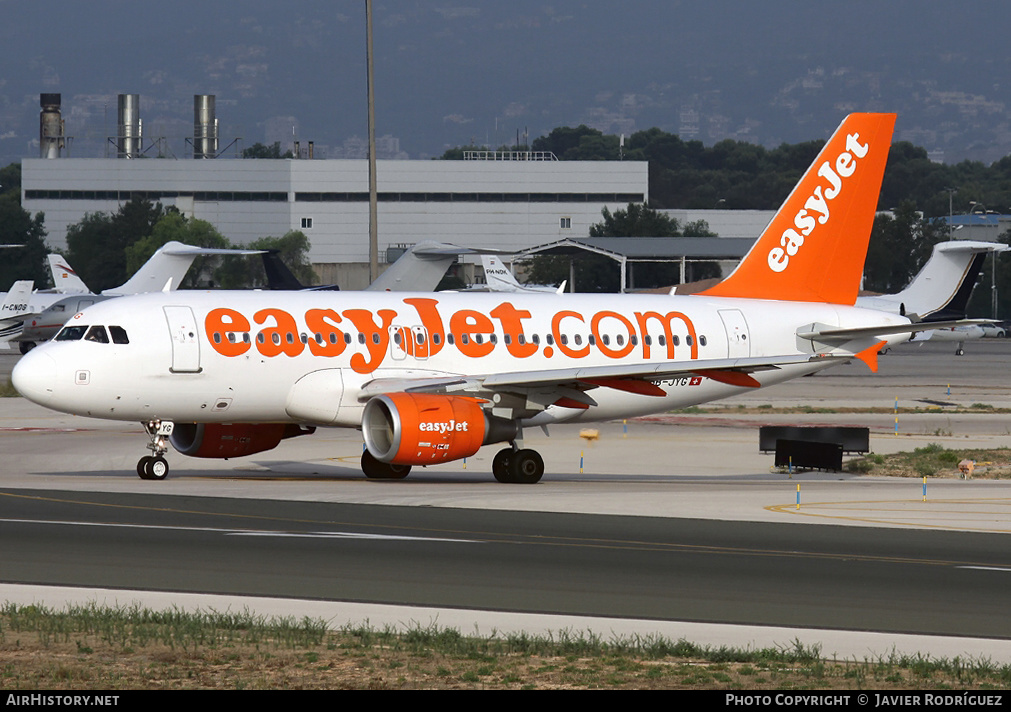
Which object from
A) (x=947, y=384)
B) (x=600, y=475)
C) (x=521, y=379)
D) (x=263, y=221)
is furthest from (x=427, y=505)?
(x=263, y=221)

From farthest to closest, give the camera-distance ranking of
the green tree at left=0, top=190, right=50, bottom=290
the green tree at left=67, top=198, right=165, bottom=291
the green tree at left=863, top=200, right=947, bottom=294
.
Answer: the green tree at left=0, top=190, right=50, bottom=290 → the green tree at left=67, top=198, right=165, bottom=291 → the green tree at left=863, top=200, right=947, bottom=294

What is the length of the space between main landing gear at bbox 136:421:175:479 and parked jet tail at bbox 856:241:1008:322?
48977mm

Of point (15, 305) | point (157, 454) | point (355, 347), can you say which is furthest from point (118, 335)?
point (15, 305)

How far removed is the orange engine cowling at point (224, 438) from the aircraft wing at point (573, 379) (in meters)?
3.08

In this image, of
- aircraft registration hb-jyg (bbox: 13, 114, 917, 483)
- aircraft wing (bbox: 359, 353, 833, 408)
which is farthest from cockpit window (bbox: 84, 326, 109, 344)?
aircraft wing (bbox: 359, 353, 833, 408)

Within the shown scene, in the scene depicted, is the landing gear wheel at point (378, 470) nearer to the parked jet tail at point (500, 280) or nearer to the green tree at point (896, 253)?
the parked jet tail at point (500, 280)

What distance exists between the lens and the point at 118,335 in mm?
31516

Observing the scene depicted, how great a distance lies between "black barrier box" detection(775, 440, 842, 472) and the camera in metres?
36.9

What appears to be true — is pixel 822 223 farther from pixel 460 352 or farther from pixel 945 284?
pixel 945 284

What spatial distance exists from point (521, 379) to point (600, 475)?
19.0ft

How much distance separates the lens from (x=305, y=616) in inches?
647

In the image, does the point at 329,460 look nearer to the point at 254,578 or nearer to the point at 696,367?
the point at 696,367

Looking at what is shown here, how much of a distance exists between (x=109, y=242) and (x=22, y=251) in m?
14.2

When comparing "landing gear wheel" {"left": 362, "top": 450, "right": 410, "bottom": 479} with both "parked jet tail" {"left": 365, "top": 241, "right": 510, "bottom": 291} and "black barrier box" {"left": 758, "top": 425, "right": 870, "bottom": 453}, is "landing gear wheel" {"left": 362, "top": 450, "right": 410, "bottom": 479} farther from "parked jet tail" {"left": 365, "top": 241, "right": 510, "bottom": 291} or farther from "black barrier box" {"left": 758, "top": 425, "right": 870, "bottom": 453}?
"parked jet tail" {"left": 365, "top": 241, "right": 510, "bottom": 291}
